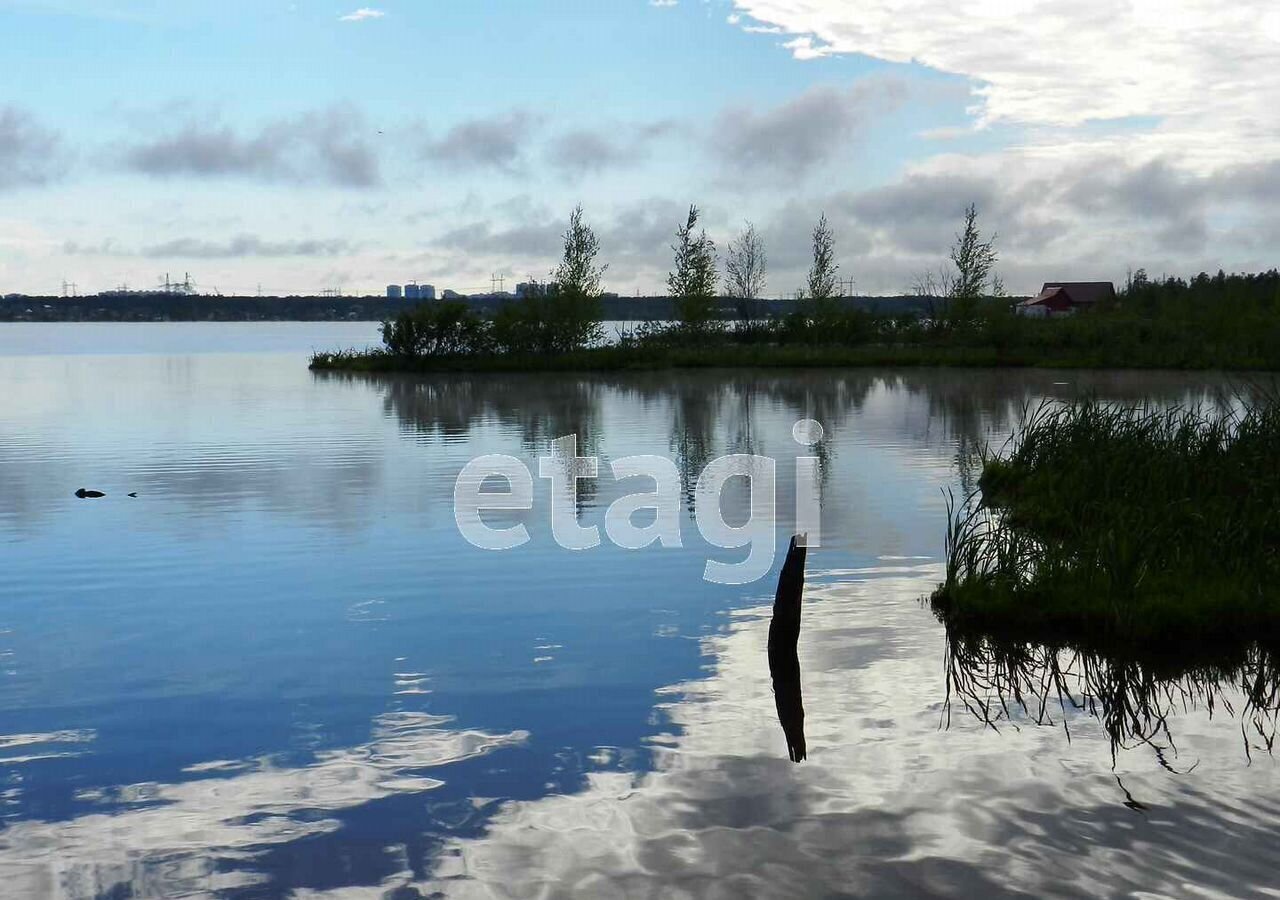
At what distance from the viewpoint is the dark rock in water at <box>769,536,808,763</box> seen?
8680 millimetres

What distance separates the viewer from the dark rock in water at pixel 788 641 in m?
8.68

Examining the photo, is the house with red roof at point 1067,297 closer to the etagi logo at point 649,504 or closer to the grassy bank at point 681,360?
the grassy bank at point 681,360

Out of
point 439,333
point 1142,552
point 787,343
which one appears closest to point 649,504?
point 1142,552

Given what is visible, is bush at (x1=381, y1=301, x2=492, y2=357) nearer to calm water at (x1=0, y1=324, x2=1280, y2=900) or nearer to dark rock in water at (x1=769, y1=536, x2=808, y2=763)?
calm water at (x1=0, y1=324, x2=1280, y2=900)

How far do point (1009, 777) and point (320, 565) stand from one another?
26.4 feet

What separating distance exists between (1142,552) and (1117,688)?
89.2 inches

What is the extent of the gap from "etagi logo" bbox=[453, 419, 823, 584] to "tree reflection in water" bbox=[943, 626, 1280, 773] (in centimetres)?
281

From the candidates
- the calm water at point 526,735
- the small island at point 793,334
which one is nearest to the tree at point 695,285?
the small island at point 793,334

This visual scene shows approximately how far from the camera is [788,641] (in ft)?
31.3

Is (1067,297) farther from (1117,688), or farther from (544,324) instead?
(1117,688)

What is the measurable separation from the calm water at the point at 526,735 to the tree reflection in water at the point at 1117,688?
66mm

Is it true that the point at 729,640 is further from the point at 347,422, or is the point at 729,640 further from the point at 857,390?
the point at 857,390

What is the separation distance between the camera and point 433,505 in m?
17.4

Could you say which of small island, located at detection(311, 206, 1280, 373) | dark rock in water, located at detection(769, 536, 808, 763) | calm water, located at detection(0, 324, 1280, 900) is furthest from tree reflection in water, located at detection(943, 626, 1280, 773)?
small island, located at detection(311, 206, 1280, 373)
